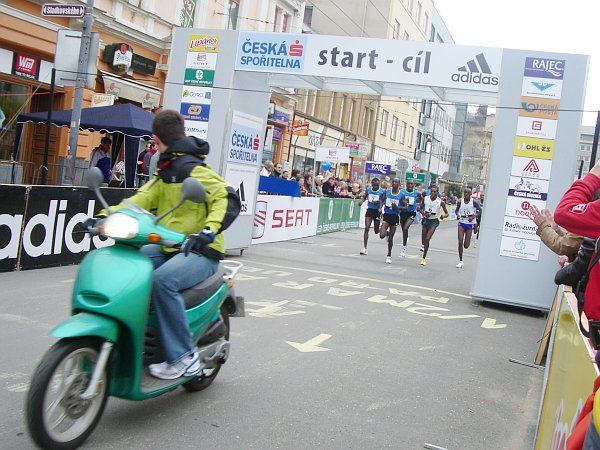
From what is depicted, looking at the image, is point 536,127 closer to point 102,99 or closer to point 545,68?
point 545,68

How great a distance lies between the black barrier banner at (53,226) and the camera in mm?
8711

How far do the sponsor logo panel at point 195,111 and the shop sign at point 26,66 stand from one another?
22.0 ft

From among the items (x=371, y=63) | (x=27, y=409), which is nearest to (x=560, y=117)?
(x=371, y=63)

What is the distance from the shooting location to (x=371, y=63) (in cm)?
1130

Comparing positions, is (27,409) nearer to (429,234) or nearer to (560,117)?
(560,117)

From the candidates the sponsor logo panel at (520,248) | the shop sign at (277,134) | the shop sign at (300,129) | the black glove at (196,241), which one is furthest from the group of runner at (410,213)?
the shop sign at (300,129)

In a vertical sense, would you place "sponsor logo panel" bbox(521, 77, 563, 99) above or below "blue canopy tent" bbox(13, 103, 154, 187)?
above

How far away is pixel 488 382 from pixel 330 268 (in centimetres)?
691

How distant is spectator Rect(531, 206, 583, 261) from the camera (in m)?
4.44

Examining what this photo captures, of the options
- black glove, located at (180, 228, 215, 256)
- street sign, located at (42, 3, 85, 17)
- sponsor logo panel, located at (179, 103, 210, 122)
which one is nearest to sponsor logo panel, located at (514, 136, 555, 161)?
sponsor logo panel, located at (179, 103, 210, 122)

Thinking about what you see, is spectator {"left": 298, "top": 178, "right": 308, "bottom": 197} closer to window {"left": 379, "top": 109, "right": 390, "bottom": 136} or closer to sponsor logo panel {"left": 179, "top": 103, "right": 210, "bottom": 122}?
sponsor logo panel {"left": 179, "top": 103, "right": 210, "bottom": 122}

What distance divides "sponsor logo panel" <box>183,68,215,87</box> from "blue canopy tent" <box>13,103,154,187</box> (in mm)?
2445

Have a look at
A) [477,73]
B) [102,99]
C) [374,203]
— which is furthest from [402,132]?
[477,73]

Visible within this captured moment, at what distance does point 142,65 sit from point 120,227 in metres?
18.2
